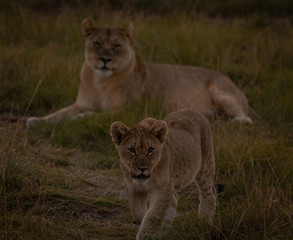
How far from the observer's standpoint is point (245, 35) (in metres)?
9.86

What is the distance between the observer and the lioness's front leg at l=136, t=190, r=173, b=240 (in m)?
3.21

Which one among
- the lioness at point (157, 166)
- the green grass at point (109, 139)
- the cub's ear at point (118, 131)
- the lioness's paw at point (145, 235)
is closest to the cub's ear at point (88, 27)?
the green grass at point (109, 139)

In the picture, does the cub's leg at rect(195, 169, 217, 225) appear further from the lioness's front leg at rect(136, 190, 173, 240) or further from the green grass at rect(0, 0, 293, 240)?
the lioness's front leg at rect(136, 190, 173, 240)

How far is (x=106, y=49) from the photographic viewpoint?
6.55 meters

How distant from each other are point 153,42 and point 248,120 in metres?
2.78

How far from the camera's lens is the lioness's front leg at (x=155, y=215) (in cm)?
321

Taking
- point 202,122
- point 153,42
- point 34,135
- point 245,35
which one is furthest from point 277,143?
point 245,35

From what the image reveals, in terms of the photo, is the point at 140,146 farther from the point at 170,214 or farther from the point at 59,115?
the point at 59,115

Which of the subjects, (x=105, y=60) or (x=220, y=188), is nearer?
(x=220, y=188)

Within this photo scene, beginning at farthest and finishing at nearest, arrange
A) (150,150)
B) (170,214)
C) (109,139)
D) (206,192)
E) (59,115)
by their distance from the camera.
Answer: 1. (59,115)
2. (109,139)
3. (206,192)
4. (170,214)
5. (150,150)

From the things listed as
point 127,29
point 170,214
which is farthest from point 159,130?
point 127,29

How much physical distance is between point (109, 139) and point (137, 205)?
2.17m

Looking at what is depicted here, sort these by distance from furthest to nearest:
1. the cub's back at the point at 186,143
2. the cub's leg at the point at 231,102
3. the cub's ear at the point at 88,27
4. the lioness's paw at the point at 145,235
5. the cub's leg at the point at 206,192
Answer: the cub's leg at the point at 231,102, the cub's ear at the point at 88,27, the cub's leg at the point at 206,192, the cub's back at the point at 186,143, the lioness's paw at the point at 145,235

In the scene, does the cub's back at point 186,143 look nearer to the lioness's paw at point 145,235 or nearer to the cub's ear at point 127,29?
the lioness's paw at point 145,235
